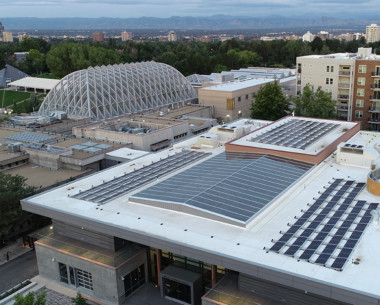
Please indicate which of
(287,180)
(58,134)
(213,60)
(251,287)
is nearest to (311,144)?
(287,180)

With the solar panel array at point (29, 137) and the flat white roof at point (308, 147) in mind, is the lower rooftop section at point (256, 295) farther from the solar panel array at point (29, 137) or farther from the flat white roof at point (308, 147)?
the solar panel array at point (29, 137)

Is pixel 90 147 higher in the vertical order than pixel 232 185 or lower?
lower

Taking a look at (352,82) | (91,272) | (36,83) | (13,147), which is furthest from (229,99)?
(36,83)

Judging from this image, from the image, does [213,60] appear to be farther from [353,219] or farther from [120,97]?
[353,219]

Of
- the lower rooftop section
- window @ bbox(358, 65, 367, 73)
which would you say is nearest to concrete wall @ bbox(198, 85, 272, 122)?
window @ bbox(358, 65, 367, 73)

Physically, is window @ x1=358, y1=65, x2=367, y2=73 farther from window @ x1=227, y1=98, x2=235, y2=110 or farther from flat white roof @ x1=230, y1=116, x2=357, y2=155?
flat white roof @ x1=230, y1=116, x2=357, y2=155

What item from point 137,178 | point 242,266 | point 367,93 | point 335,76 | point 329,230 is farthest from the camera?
point 335,76

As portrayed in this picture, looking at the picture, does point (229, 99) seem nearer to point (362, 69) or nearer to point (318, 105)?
point (318, 105)
